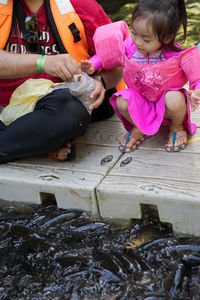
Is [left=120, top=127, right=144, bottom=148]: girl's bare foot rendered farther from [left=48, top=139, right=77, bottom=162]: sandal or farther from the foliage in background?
the foliage in background

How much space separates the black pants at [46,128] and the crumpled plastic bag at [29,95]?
1.7 inches

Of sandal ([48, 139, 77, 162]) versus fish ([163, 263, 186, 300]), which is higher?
sandal ([48, 139, 77, 162])

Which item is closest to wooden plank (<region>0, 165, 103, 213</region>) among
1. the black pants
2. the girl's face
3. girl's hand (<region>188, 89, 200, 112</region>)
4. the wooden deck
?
the wooden deck

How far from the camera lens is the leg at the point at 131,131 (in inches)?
94.3

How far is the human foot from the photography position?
8.12 feet

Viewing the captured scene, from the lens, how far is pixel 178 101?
2289 millimetres

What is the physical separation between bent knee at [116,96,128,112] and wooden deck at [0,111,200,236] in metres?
0.26

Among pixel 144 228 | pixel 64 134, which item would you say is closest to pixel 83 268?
pixel 144 228

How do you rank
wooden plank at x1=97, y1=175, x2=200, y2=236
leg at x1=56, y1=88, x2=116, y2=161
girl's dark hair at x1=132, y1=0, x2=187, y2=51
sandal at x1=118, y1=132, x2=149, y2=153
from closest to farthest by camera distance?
wooden plank at x1=97, y1=175, x2=200, y2=236
girl's dark hair at x1=132, y1=0, x2=187, y2=51
sandal at x1=118, y1=132, x2=149, y2=153
leg at x1=56, y1=88, x2=116, y2=161

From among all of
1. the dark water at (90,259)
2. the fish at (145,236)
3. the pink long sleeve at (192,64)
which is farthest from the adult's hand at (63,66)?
the fish at (145,236)

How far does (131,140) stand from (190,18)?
4.48 meters

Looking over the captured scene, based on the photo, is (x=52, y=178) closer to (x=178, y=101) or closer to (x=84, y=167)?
(x=84, y=167)

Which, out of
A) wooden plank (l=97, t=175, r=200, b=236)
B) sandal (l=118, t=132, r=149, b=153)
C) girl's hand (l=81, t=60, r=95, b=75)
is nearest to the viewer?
wooden plank (l=97, t=175, r=200, b=236)

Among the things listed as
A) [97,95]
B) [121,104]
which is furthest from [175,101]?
[97,95]
